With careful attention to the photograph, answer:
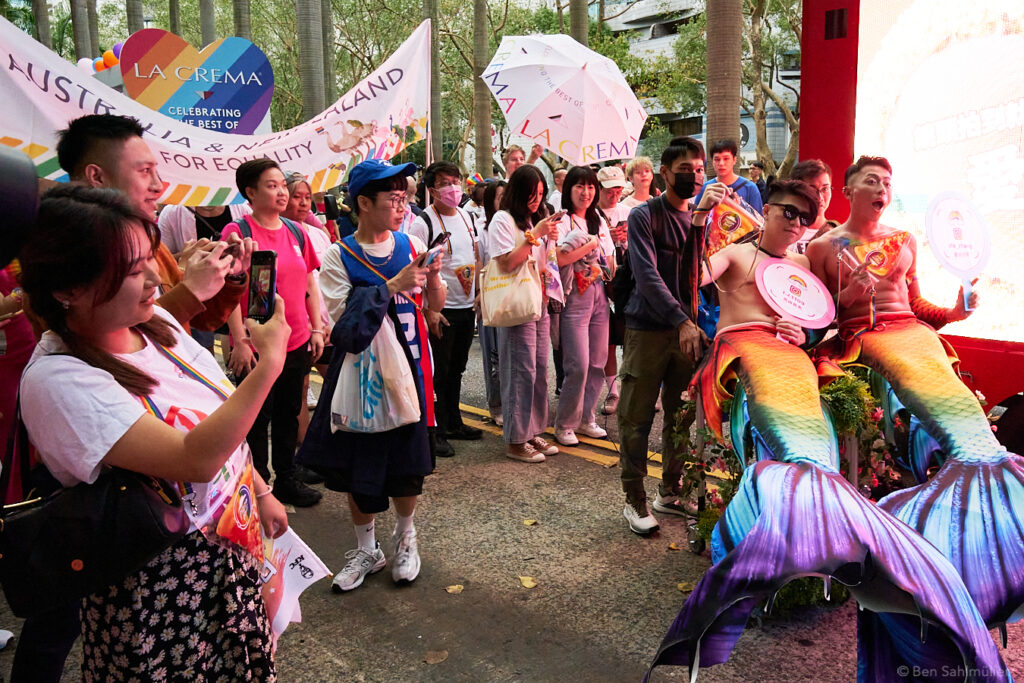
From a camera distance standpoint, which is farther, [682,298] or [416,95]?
[416,95]

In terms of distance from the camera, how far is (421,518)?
459cm

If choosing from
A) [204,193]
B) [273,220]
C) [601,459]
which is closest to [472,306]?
[601,459]

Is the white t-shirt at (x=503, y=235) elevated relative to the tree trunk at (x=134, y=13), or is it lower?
lower

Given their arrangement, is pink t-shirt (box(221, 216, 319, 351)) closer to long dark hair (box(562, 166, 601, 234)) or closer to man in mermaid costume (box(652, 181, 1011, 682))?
long dark hair (box(562, 166, 601, 234))

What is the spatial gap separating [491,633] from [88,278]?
7.60ft

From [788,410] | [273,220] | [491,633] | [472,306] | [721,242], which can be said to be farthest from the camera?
[472,306]

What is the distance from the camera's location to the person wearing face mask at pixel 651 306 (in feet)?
13.7

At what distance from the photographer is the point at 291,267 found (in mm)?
4508

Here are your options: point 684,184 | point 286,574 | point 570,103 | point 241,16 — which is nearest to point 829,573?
point 286,574

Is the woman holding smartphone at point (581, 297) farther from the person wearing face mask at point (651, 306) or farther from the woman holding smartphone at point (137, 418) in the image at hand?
the woman holding smartphone at point (137, 418)

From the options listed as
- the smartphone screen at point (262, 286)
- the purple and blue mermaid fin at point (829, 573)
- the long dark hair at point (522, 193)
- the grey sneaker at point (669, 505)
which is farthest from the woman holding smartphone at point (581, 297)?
the smartphone screen at point (262, 286)

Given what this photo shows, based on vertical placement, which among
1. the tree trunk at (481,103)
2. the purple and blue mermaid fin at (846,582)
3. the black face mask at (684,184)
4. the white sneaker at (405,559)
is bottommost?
the white sneaker at (405,559)

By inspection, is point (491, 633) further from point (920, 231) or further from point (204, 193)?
point (920, 231)

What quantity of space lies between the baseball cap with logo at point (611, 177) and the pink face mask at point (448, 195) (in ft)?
4.21
